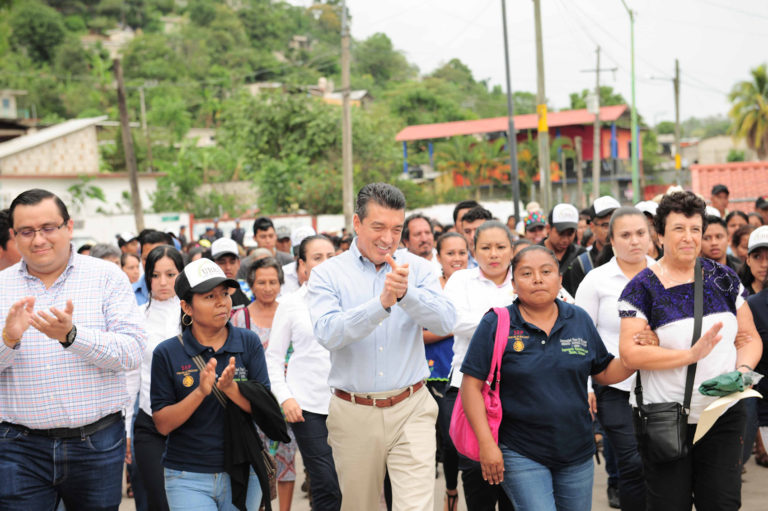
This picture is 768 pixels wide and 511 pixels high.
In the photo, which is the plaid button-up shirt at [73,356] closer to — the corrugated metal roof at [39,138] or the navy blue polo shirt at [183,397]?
the navy blue polo shirt at [183,397]

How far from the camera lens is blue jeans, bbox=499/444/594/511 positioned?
13.1ft

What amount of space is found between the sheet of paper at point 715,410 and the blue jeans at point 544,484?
1.89ft

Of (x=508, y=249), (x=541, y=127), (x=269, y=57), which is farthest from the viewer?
(x=269, y=57)

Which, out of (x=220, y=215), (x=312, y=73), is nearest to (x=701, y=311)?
(x=220, y=215)

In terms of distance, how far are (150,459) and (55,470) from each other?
1.16m

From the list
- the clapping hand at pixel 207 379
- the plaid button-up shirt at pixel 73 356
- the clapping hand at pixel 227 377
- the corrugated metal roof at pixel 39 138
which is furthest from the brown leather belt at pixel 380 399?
the corrugated metal roof at pixel 39 138

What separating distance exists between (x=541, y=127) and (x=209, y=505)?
17.0 metres

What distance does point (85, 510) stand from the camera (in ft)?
13.2

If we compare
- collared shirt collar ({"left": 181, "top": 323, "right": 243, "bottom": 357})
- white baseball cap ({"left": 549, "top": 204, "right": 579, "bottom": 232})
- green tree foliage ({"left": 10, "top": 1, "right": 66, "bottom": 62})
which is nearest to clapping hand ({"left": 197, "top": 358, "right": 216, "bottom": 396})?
collared shirt collar ({"left": 181, "top": 323, "right": 243, "bottom": 357})

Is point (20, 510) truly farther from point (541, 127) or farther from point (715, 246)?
point (541, 127)

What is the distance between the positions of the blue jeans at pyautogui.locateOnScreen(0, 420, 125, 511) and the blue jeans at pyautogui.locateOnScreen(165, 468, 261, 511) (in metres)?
0.31

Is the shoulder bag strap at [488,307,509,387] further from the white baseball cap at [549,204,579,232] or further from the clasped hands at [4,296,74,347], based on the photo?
the white baseball cap at [549,204,579,232]

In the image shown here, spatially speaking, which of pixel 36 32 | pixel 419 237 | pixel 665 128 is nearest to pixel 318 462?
pixel 419 237

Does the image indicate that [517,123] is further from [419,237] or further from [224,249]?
[224,249]
